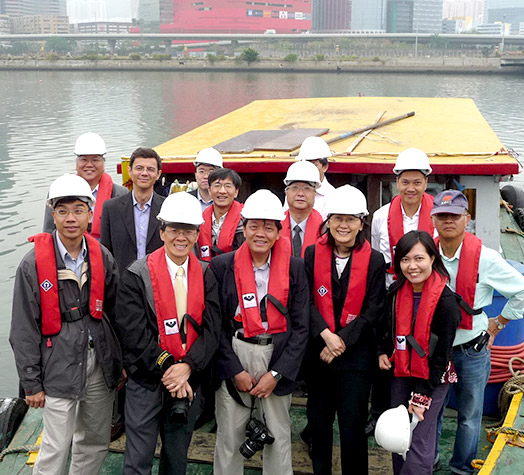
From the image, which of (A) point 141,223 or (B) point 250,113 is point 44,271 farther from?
(B) point 250,113

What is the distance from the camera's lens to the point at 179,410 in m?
3.54

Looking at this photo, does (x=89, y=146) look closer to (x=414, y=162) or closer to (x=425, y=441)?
(x=414, y=162)

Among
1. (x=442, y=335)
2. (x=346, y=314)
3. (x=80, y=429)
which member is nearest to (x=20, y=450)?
(x=80, y=429)

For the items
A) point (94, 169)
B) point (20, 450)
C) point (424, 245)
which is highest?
point (94, 169)

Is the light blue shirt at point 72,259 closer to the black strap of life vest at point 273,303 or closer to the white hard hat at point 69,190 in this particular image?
the white hard hat at point 69,190

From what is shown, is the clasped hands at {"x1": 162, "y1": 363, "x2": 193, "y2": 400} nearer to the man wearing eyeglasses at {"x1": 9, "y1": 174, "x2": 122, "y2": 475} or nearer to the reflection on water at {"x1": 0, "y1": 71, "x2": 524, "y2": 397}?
the man wearing eyeglasses at {"x1": 9, "y1": 174, "x2": 122, "y2": 475}

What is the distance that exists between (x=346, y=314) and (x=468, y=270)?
73 centimetres

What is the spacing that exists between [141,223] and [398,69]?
67.6m

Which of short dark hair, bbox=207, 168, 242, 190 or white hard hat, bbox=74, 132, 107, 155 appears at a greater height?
white hard hat, bbox=74, 132, 107, 155

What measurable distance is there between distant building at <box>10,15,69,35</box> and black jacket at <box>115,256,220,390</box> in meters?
172

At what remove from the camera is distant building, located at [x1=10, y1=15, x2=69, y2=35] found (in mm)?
160750

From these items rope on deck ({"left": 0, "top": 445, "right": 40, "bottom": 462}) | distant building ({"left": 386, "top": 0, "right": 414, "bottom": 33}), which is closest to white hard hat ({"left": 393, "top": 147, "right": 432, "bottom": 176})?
rope on deck ({"left": 0, "top": 445, "right": 40, "bottom": 462})

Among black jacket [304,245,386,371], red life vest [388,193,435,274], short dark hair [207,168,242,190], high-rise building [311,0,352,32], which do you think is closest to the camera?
black jacket [304,245,386,371]

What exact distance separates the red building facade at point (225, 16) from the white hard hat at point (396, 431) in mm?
122294
